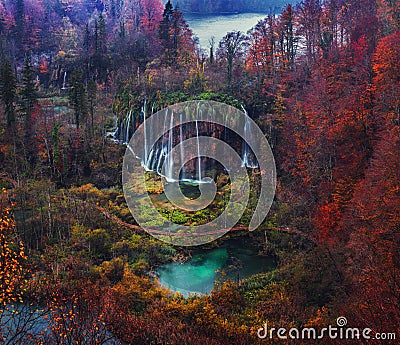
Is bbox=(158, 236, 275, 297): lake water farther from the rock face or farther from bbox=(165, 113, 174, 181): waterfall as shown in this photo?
the rock face

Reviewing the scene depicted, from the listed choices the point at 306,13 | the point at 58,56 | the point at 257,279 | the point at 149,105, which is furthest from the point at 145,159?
the point at 58,56

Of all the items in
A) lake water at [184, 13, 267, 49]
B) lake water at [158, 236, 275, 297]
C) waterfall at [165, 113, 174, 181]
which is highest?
lake water at [184, 13, 267, 49]

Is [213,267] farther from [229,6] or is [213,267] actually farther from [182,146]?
[229,6]

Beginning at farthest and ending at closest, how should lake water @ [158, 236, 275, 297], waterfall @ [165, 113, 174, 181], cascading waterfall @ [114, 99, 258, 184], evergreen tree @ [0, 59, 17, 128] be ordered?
1. evergreen tree @ [0, 59, 17, 128]
2. waterfall @ [165, 113, 174, 181]
3. cascading waterfall @ [114, 99, 258, 184]
4. lake water @ [158, 236, 275, 297]

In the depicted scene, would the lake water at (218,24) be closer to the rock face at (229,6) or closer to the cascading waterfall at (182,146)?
the rock face at (229,6)

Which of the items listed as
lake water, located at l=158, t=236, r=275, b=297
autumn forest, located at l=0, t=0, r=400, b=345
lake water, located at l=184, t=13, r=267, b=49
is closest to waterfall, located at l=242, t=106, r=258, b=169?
autumn forest, located at l=0, t=0, r=400, b=345

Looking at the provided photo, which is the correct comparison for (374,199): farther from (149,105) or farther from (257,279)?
(149,105)
